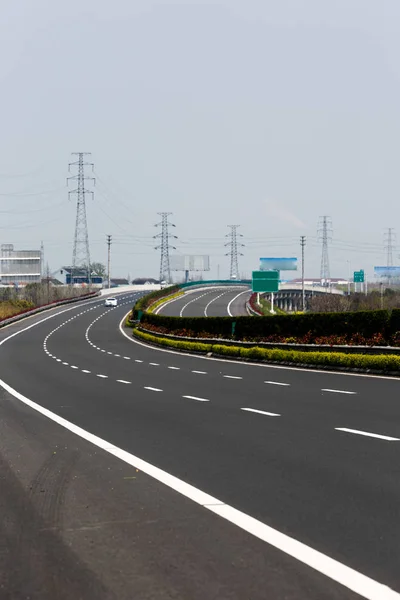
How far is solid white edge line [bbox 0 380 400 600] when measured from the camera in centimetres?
530

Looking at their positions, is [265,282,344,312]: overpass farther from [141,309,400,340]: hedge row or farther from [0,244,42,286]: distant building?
[141,309,400,340]: hedge row

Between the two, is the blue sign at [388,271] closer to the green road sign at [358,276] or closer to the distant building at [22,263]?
the green road sign at [358,276]

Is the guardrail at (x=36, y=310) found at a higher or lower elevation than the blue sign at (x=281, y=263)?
lower

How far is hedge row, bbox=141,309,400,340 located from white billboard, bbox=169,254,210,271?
403 feet

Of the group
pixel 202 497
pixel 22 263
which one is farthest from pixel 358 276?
pixel 202 497

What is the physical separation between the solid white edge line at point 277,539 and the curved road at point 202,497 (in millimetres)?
16

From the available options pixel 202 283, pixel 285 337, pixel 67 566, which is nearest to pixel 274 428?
pixel 67 566

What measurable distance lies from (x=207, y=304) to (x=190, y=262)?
68603 millimetres

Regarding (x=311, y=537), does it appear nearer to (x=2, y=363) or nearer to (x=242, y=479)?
(x=242, y=479)

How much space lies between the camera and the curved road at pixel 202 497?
5531mm

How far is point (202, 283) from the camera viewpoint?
15725 cm

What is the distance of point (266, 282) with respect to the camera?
81938mm

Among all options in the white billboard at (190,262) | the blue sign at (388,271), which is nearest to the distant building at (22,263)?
the white billboard at (190,262)

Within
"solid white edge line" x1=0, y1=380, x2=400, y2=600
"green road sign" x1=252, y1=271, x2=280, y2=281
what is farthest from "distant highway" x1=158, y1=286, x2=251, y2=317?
"solid white edge line" x1=0, y1=380, x2=400, y2=600
